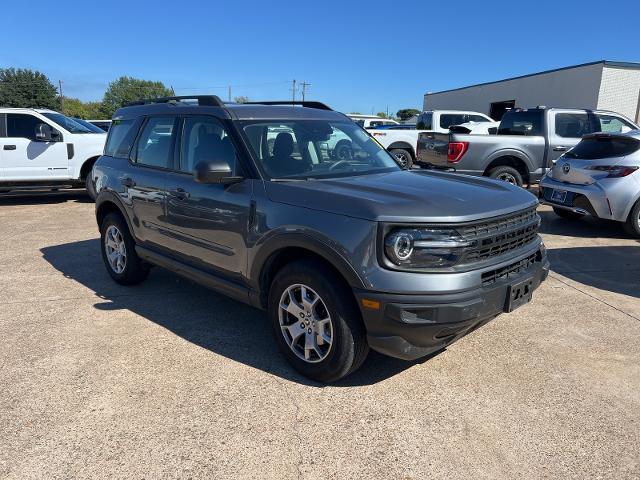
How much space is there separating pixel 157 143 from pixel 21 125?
7660 mm

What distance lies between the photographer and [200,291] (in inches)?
208

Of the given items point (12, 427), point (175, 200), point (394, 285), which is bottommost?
point (12, 427)

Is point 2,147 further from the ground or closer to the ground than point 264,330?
further from the ground

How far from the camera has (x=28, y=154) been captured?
10.4 m

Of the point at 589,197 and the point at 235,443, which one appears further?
the point at 589,197

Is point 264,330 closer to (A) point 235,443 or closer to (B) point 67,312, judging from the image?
(A) point 235,443

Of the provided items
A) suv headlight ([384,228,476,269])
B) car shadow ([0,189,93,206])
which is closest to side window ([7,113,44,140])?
car shadow ([0,189,93,206])

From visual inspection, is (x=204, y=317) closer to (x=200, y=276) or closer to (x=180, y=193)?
(x=200, y=276)

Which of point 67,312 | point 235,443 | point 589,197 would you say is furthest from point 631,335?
point 67,312

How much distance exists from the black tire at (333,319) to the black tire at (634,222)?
6028mm

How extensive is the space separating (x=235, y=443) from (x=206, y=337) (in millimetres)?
1465

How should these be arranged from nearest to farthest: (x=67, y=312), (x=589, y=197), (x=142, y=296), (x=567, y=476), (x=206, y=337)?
(x=567, y=476) → (x=206, y=337) → (x=67, y=312) → (x=142, y=296) → (x=589, y=197)

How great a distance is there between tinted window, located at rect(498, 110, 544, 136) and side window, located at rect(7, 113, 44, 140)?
9.82 meters

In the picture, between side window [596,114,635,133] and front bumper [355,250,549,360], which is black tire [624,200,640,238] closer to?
side window [596,114,635,133]
